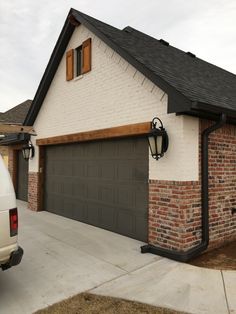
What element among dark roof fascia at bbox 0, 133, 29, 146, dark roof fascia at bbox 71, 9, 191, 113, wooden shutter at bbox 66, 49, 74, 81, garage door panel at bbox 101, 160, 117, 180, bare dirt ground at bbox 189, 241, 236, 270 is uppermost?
wooden shutter at bbox 66, 49, 74, 81

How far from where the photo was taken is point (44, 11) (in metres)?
8.83

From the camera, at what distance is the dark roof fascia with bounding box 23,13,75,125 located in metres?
8.79

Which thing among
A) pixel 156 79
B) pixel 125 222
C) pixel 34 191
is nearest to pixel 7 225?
pixel 125 222

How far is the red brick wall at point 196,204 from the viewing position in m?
5.33

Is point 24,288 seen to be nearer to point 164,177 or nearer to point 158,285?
point 158,285

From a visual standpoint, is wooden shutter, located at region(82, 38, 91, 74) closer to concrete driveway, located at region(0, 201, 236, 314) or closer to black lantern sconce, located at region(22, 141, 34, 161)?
black lantern sconce, located at region(22, 141, 34, 161)

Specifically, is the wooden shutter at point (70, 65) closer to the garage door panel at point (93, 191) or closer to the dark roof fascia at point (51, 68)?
the dark roof fascia at point (51, 68)

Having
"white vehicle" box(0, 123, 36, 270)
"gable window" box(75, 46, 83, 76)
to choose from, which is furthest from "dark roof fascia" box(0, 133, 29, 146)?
"white vehicle" box(0, 123, 36, 270)

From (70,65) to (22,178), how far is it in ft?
21.2

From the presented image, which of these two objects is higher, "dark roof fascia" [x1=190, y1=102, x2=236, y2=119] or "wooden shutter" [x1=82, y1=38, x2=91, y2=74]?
"wooden shutter" [x1=82, y1=38, x2=91, y2=74]

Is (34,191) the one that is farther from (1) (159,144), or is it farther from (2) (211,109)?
(2) (211,109)

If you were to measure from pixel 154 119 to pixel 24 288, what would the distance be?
392cm

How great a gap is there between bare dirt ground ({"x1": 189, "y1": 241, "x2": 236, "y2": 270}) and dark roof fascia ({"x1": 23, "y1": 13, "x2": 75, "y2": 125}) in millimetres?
7496

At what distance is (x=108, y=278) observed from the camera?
14.8 ft
